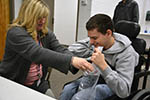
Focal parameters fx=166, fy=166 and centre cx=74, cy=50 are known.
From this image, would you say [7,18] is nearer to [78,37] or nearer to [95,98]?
[78,37]

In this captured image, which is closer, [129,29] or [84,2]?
[129,29]

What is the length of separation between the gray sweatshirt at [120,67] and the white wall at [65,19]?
3599 millimetres

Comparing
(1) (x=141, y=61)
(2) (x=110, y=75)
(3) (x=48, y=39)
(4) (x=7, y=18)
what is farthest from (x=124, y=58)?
(4) (x=7, y=18)

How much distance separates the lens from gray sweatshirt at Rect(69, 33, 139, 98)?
1.07 m

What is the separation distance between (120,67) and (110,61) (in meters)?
0.13

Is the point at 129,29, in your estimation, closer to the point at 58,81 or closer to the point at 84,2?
the point at 58,81

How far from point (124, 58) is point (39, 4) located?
0.70 meters

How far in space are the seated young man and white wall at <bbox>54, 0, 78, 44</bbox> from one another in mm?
3595

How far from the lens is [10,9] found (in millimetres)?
3295

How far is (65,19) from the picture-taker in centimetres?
493

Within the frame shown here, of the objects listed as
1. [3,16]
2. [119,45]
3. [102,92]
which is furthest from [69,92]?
[3,16]

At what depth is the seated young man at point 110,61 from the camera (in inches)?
42.2

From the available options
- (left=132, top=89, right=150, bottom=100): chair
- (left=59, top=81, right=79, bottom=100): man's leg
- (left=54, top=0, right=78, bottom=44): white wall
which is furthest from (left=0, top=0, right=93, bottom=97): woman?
(left=54, top=0, right=78, bottom=44): white wall

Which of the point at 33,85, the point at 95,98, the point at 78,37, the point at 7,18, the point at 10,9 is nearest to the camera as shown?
the point at 95,98
